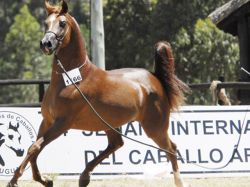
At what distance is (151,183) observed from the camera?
10820 millimetres

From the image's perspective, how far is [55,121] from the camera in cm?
887

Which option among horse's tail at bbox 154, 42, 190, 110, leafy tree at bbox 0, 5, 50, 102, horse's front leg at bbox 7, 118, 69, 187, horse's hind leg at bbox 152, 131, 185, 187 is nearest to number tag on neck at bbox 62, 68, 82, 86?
horse's front leg at bbox 7, 118, 69, 187

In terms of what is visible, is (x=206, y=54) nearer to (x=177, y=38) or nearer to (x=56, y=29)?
(x=177, y=38)

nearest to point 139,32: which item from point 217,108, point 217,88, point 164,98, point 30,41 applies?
point 217,88

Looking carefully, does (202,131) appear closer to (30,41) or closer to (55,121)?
(55,121)

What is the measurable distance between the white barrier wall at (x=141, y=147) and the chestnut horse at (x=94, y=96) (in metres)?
1.23

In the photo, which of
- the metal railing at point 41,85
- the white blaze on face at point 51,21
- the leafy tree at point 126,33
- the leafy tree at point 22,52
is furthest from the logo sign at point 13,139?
the leafy tree at point 22,52

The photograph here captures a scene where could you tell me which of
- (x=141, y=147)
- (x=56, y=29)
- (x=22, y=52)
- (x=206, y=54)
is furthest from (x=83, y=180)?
(x=22, y=52)

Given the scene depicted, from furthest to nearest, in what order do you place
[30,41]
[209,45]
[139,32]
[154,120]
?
[30,41] → [139,32] → [209,45] → [154,120]

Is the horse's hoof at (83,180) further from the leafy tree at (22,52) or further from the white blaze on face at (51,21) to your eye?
the leafy tree at (22,52)

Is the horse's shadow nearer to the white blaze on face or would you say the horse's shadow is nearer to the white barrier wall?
the white barrier wall

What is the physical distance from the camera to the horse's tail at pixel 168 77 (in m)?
10.3

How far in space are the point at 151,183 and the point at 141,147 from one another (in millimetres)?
837

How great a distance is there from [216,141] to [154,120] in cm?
211
